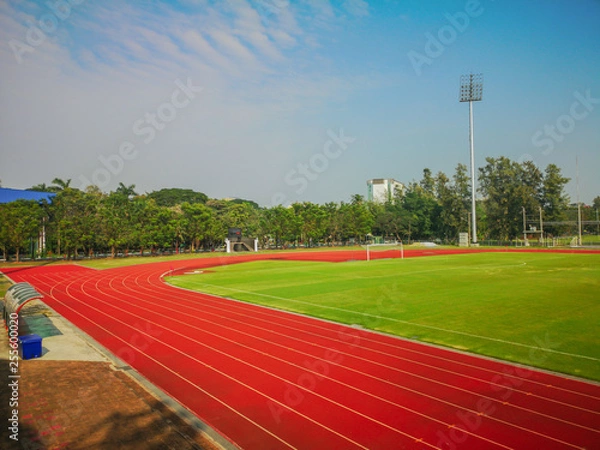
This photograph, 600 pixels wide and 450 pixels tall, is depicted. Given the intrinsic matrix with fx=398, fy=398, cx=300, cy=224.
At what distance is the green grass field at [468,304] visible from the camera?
12.3m

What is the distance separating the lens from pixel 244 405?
349 inches

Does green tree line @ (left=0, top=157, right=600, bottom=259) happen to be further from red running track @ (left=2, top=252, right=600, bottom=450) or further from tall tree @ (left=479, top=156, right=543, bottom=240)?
red running track @ (left=2, top=252, right=600, bottom=450)

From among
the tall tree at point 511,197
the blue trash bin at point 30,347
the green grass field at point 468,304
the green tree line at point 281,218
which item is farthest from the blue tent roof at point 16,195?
the tall tree at point 511,197

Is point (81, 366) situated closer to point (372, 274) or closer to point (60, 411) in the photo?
point (60, 411)

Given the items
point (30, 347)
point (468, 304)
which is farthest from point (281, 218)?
point (30, 347)

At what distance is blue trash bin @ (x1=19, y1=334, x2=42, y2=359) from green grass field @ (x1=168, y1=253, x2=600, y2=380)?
10.2 m

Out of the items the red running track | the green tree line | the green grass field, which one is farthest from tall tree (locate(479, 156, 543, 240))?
the red running track

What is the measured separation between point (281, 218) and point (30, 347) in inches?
3012

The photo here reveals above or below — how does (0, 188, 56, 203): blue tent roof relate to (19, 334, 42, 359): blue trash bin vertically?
above

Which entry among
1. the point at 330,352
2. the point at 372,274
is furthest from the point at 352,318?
the point at 372,274

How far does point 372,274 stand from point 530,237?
70.3 meters

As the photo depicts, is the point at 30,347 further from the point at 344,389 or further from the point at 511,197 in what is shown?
the point at 511,197

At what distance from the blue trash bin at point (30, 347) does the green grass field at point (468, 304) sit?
401 inches

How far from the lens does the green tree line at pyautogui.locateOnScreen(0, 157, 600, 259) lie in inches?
2352
